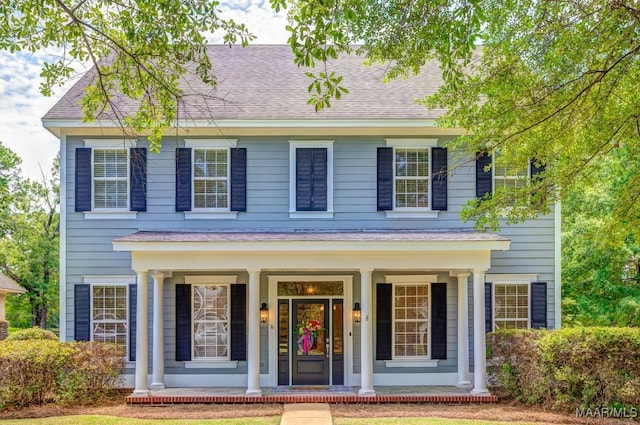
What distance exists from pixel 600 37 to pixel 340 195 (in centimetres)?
597

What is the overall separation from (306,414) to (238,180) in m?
4.88

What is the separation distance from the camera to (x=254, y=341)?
30.9ft

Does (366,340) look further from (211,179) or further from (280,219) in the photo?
(211,179)

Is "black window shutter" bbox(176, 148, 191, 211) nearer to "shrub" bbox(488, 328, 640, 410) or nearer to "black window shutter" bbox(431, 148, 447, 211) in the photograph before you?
"black window shutter" bbox(431, 148, 447, 211)

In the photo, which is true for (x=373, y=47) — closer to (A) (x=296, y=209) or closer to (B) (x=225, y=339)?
(A) (x=296, y=209)

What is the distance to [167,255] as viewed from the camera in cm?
933

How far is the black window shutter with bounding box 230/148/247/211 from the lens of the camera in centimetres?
1052

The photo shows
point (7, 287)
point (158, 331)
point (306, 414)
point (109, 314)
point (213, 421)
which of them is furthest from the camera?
point (7, 287)

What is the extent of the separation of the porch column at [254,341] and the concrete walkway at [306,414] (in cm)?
81

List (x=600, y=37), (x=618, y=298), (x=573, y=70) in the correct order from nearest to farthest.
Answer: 1. (x=600, y=37)
2. (x=573, y=70)
3. (x=618, y=298)

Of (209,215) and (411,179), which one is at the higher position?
(411,179)

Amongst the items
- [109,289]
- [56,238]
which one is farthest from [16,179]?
[109,289]

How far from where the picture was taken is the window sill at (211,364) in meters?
10.3

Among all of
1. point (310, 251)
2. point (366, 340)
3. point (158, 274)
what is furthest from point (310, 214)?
point (158, 274)
